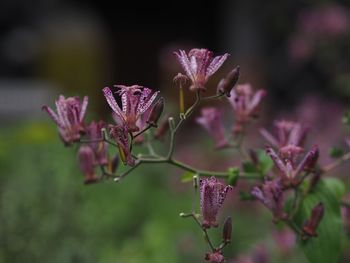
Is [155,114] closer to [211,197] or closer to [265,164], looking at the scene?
[211,197]

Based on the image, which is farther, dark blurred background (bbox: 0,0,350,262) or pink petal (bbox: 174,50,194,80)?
dark blurred background (bbox: 0,0,350,262)

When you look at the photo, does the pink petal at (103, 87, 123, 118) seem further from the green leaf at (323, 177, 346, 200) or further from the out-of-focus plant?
the green leaf at (323, 177, 346, 200)

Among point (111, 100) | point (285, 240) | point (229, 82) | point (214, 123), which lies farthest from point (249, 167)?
point (285, 240)

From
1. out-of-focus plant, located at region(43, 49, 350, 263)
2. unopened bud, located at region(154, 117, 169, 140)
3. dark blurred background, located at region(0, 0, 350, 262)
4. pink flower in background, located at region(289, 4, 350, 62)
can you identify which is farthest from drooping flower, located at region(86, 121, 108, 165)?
pink flower in background, located at region(289, 4, 350, 62)

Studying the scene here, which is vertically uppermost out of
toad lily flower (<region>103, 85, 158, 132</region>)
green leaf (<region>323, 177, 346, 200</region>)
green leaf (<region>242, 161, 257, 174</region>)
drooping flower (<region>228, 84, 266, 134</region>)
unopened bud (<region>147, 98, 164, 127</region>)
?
toad lily flower (<region>103, 85, 158, 132</region>)

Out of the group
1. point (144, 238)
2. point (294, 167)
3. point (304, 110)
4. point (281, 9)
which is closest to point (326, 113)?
point (304, 110)

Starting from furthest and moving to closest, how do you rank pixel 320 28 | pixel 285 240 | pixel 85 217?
1. pixel 320 28
2. pixel 85 217
3. pixel 285 240
